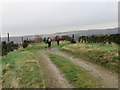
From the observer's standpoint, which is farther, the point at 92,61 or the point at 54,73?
the point at 92,61

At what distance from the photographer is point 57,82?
784 cm

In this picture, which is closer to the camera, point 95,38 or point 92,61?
point 92,61

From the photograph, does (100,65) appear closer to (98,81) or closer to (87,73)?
(87,73)

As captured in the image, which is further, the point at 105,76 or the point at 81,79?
the point at 105,76

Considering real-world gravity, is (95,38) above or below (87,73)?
above

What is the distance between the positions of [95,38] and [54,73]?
585 inches

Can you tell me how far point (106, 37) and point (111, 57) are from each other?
33.3 ft

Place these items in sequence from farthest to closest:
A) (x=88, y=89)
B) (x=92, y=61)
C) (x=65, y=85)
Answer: (x=92, y=61) → (x=65, y=85) → (x=88, y=89)

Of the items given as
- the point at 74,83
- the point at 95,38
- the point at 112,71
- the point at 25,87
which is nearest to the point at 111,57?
the point at 112,71

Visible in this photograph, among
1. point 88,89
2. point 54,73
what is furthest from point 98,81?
point 54,73

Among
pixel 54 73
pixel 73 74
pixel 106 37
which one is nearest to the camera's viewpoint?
pixel 73 74

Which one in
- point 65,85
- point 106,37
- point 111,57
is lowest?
point 65,85

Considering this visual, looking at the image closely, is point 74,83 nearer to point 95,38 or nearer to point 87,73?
point 87,73

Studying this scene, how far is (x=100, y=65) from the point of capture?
34.4 feet
